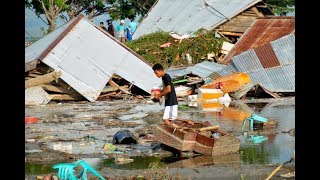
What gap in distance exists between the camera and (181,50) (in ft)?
100

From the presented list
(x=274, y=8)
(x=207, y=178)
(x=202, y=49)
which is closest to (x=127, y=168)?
(x=207, y=178)

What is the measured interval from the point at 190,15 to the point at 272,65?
12.3 metres

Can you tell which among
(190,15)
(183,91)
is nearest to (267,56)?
(183,91)

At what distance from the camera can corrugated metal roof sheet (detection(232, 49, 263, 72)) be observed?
24.0 meters

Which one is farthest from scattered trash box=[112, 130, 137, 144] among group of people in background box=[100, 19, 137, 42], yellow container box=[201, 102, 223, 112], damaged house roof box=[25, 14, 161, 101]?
group of people in background box=[100, 19, 137, 42]

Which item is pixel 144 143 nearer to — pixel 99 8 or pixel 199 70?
pixel 199 70

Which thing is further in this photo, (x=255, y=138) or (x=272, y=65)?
(x=272, y=65)

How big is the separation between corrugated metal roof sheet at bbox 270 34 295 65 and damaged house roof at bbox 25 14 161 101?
4.64 meters

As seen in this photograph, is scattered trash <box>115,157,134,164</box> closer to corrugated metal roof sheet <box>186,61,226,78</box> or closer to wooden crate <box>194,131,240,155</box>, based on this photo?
wooden crate <box>194,131,240,155</box>

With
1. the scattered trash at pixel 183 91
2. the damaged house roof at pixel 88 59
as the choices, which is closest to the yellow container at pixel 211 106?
the scattered trash at pixel 183 91
